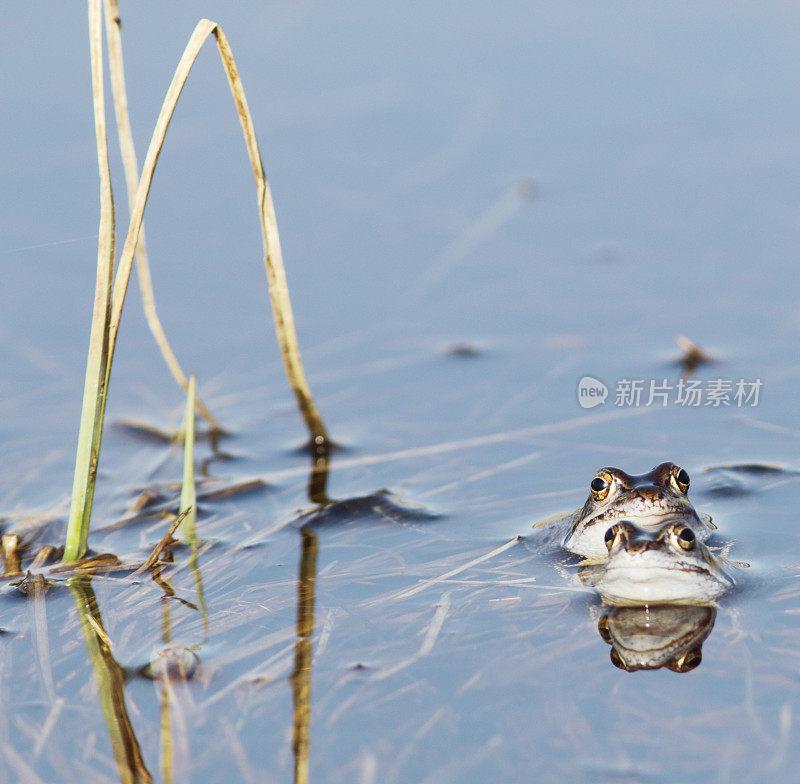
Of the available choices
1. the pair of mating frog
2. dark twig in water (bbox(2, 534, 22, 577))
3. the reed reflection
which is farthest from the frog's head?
dark twig in water (bbox(2, 534, 22, 577))

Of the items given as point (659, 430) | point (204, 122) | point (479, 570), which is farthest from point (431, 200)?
point (479, 570)

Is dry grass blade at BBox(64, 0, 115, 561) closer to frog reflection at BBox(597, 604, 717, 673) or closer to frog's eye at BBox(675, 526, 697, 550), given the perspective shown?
frog reflection at BBox(597, 604, 717, 673)

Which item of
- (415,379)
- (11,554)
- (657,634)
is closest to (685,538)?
(657,634)

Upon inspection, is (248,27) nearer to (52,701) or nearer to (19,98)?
(19,98)

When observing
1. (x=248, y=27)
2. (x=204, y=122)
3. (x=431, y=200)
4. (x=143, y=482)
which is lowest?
(x=143, y=482)

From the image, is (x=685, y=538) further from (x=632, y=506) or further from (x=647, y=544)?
(x=632, y=506)

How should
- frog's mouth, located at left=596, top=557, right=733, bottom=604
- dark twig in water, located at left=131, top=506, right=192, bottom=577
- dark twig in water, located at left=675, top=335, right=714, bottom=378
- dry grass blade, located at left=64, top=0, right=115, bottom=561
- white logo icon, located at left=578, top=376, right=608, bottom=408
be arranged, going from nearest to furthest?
frog's mouth, located at left=596, top=557, right=733, bottom=604, dry grass blade, located at left=64, top=0, right=115, bottom=561, dark twig in water, located at left=131, top=506, right=192, bottom=577, white logo icon, located at left=578, top=376, right=608, bottom=408, dark twig in water, located at left=675, top=335, right=714, bottom=378

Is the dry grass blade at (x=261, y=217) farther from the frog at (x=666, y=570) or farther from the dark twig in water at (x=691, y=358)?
the dark twig in water at (x=691, y=358)
